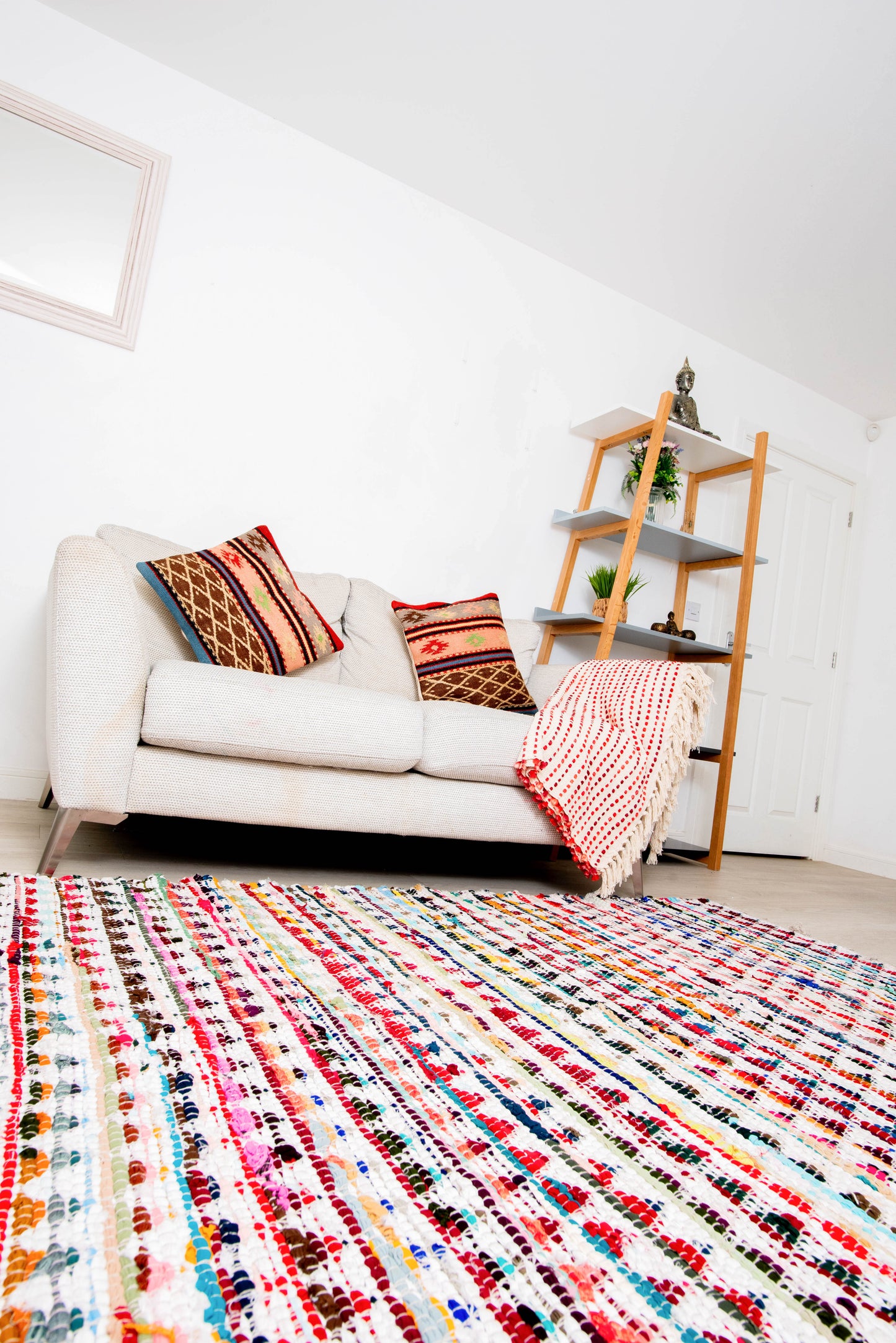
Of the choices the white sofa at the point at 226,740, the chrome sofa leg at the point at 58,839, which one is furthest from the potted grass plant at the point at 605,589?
the chrome sofa leg at the point at 58,839

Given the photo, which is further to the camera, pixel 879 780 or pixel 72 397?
pixel 879 780

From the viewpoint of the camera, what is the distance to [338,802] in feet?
6.12

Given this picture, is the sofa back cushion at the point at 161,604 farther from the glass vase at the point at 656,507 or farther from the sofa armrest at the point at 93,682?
the glass vase at the point at 656,507

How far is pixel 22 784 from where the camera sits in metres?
2.48

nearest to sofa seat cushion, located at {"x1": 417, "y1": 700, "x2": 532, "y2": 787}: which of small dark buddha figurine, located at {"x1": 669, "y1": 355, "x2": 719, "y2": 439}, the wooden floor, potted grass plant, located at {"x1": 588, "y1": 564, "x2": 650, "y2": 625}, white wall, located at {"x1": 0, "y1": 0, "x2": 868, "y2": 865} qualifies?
the wooden floor

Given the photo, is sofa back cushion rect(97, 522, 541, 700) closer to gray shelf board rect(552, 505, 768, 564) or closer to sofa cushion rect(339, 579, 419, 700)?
sofa cushion rect(339, 579, 419, 700)

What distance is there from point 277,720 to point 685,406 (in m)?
2.71

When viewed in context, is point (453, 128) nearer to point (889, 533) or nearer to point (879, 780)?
point (889, 533)

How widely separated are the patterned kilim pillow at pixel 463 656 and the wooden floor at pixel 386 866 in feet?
1.80

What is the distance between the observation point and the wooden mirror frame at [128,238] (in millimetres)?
2494

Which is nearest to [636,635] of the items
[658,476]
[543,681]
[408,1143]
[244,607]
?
[658,476]

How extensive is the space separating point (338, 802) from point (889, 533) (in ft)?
13.2

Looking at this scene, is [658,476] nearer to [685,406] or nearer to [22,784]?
[685,406]

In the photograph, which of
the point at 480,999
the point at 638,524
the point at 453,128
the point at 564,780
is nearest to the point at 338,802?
the point at 564,780
